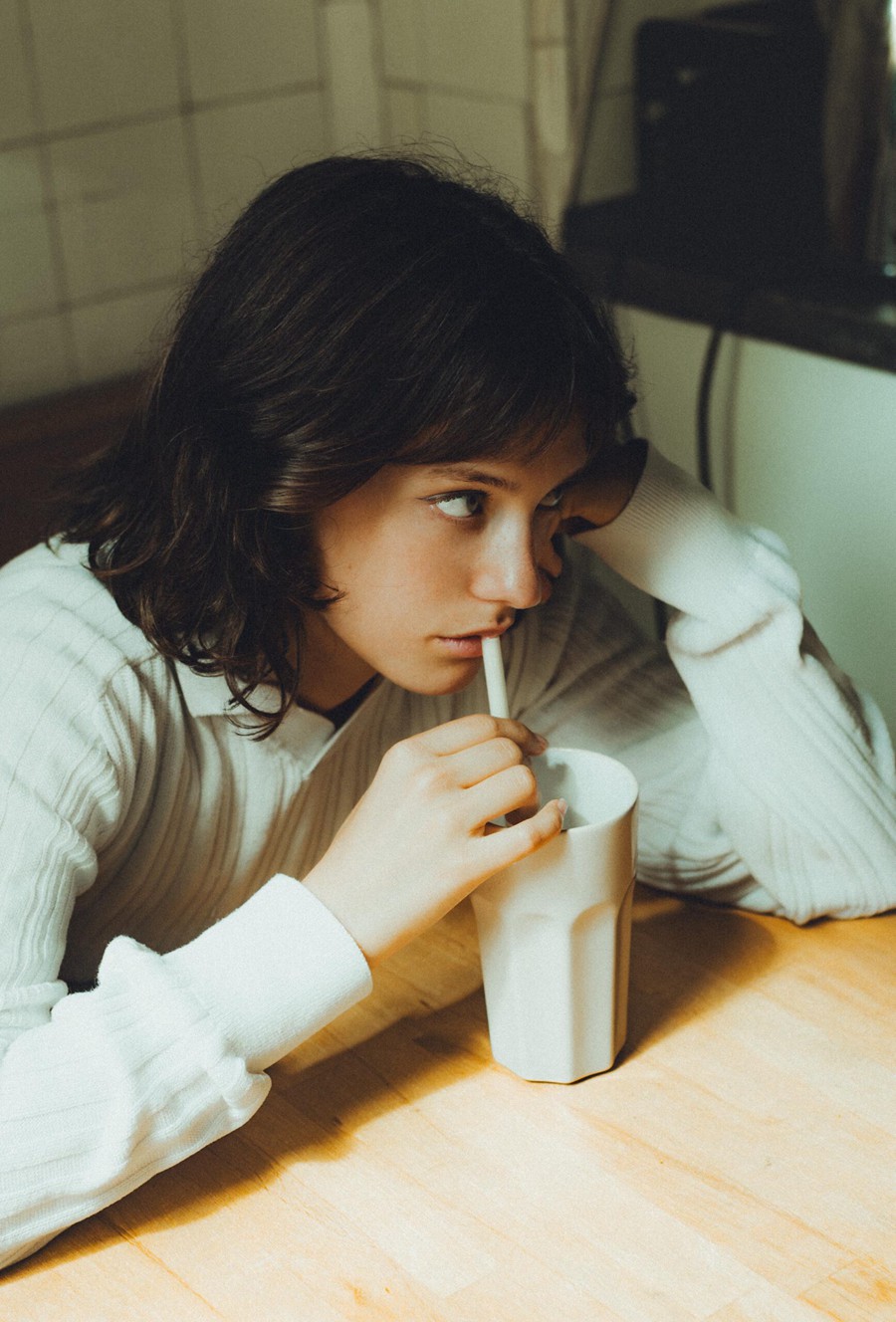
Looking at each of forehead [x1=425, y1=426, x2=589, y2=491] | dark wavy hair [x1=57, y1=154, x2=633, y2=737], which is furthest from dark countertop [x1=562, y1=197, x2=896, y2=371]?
forehead [x1=425, y1=426, x2=589, y2=491]

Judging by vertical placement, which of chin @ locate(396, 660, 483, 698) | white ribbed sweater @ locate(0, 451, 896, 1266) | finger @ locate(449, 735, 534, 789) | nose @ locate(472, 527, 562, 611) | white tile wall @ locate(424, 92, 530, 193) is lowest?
white ribbed sweater @ locate(0, 451, 896, 1266)

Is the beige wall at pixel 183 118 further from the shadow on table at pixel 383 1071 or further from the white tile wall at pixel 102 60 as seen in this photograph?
the shadow on table at pixel 383 1071

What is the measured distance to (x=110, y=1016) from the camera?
797 mm

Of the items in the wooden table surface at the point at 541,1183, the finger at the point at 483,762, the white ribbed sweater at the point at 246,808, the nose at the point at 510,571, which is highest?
the nose at the point at 510,571

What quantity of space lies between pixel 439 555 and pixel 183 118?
0.99 m

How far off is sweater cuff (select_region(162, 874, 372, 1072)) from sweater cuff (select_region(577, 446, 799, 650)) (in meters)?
0.41

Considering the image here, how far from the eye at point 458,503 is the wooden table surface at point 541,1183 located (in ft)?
1.04

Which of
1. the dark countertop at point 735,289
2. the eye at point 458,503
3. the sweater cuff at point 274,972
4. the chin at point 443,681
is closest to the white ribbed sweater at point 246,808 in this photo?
the sweater cuff at point 274,972

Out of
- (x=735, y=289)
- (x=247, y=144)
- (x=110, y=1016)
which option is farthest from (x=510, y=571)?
(x=247, y=144)

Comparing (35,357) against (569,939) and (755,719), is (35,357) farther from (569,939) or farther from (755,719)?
(569,939)

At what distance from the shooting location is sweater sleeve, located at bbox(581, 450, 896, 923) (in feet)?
3.45

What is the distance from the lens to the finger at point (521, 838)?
79 cm

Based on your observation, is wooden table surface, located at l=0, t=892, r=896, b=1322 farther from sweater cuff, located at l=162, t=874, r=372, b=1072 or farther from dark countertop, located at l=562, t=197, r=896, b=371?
dark countertop, located at l=562, t=197, r=896, b=371

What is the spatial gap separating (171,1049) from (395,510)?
34 cm
